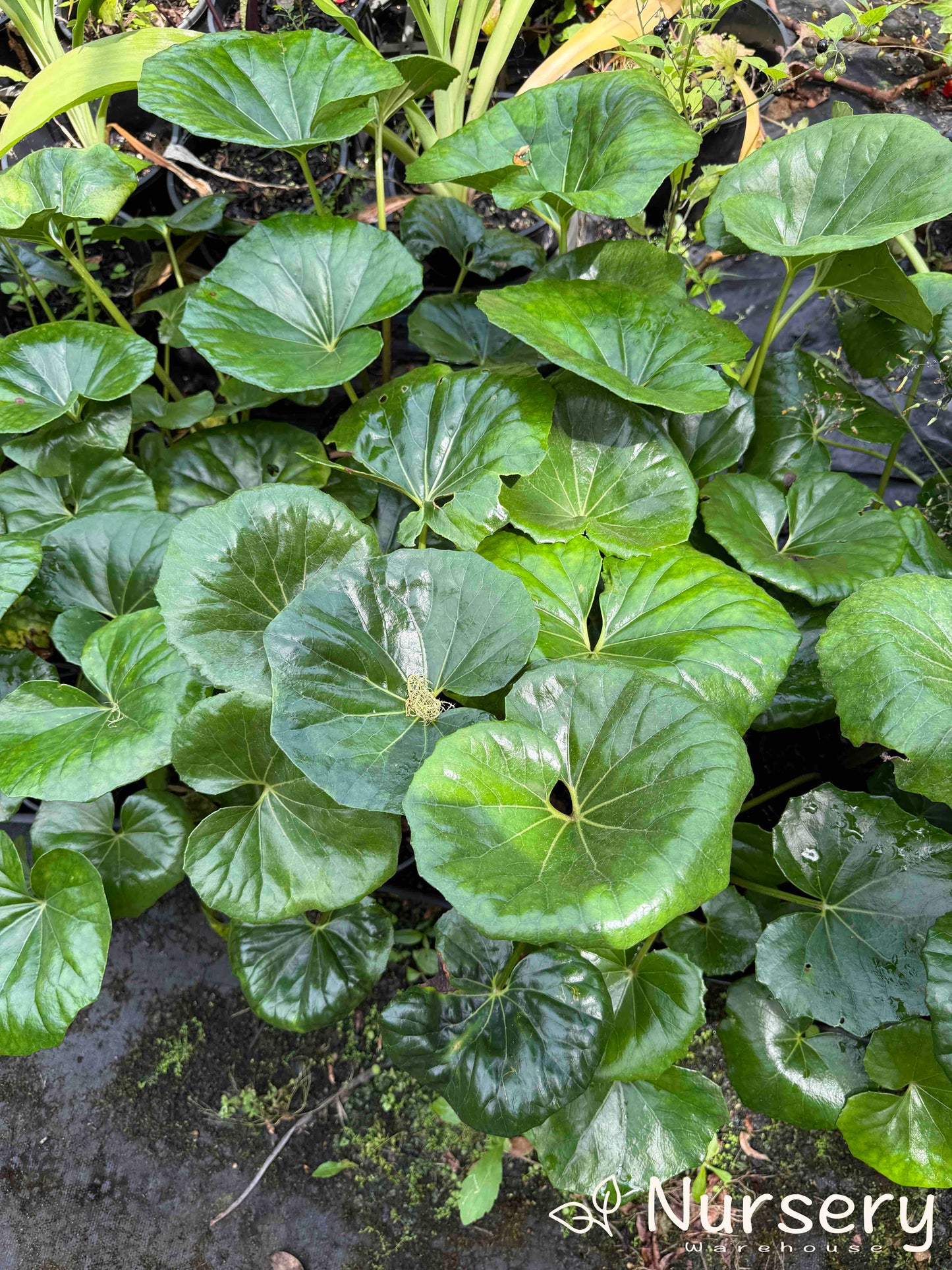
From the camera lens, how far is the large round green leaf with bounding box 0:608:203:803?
1110mm

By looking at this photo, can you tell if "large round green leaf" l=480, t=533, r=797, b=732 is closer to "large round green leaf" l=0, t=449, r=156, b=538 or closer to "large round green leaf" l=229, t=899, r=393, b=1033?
"large round green leaf" l=229, t=899, r=393, b=1033

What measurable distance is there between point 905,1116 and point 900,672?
66cm

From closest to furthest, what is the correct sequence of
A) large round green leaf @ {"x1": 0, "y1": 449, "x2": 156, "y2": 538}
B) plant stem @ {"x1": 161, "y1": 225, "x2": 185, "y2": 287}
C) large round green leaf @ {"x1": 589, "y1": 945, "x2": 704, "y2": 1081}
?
large round green leaf @ {"x1": 589, "y1": 945, "x2": 704, "y2": 1081}, large round green leaf @ {"x1": 0, "y1": 449, "x2": 156, "y2": 538}, plant stem @ {"x1": 161, "y1": 225, "x2": 185, "y2": 287}

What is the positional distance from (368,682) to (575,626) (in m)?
0.34

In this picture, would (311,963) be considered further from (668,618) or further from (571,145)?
(571,145)

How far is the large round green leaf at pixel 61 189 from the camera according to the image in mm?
1482

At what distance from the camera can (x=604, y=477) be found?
135 cm

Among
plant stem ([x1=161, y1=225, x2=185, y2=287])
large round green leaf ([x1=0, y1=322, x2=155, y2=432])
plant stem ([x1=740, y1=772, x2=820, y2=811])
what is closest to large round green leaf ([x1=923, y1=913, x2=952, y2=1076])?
plant stem ([x1=740, y1=772, x2=820, y2=811])

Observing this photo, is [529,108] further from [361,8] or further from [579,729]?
[361,8]

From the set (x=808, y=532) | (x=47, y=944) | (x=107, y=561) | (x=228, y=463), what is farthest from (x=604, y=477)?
(x=47, y=944)

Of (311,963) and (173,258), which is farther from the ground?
(173,258)

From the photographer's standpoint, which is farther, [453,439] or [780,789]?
[780,789]

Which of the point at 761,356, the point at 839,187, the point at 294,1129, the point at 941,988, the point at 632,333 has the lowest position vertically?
the point at 294,1129

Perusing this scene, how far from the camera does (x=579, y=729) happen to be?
100cm
